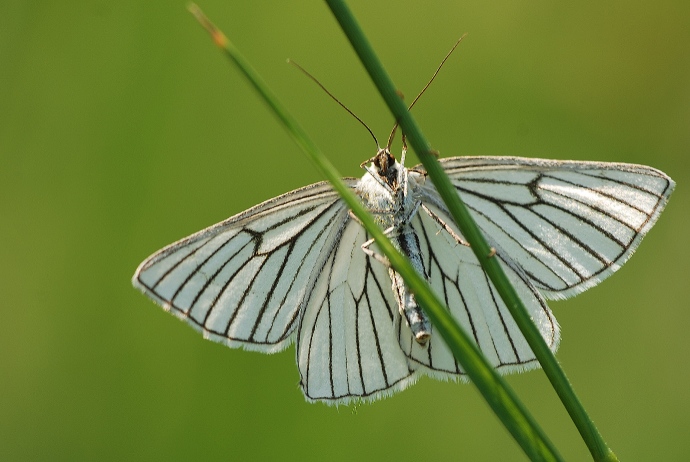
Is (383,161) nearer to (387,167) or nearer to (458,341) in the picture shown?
(387,167)

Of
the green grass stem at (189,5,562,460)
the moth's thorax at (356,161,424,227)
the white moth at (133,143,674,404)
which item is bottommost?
the green grass stem at (189,5,562,460)

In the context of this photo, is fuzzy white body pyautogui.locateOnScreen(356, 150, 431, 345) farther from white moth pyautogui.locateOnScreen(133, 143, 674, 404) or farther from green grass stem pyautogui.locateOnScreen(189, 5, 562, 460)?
green grass stem pyautogui.locateOnScreen(189, 5, 562, 460)

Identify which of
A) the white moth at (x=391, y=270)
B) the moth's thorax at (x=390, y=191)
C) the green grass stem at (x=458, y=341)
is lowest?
the green grass stem at (x=458, y=341)

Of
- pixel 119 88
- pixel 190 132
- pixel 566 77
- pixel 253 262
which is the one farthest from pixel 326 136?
pixel 253 262

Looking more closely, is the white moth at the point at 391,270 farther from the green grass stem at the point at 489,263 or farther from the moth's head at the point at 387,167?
the green grass stem at the point at 489,263

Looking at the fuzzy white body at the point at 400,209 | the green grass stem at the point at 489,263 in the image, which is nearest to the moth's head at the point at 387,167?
the fuzzy white body at the point at 400,209

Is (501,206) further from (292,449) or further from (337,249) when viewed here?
(292,449)

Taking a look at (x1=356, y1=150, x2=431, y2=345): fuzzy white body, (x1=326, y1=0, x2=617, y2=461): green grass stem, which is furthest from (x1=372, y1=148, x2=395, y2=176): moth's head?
(x1=326, y1=0, x2=617, y2=461): green grass stem

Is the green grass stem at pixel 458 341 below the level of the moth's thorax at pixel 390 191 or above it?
below

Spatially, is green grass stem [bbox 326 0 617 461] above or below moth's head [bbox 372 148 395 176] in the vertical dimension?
below
